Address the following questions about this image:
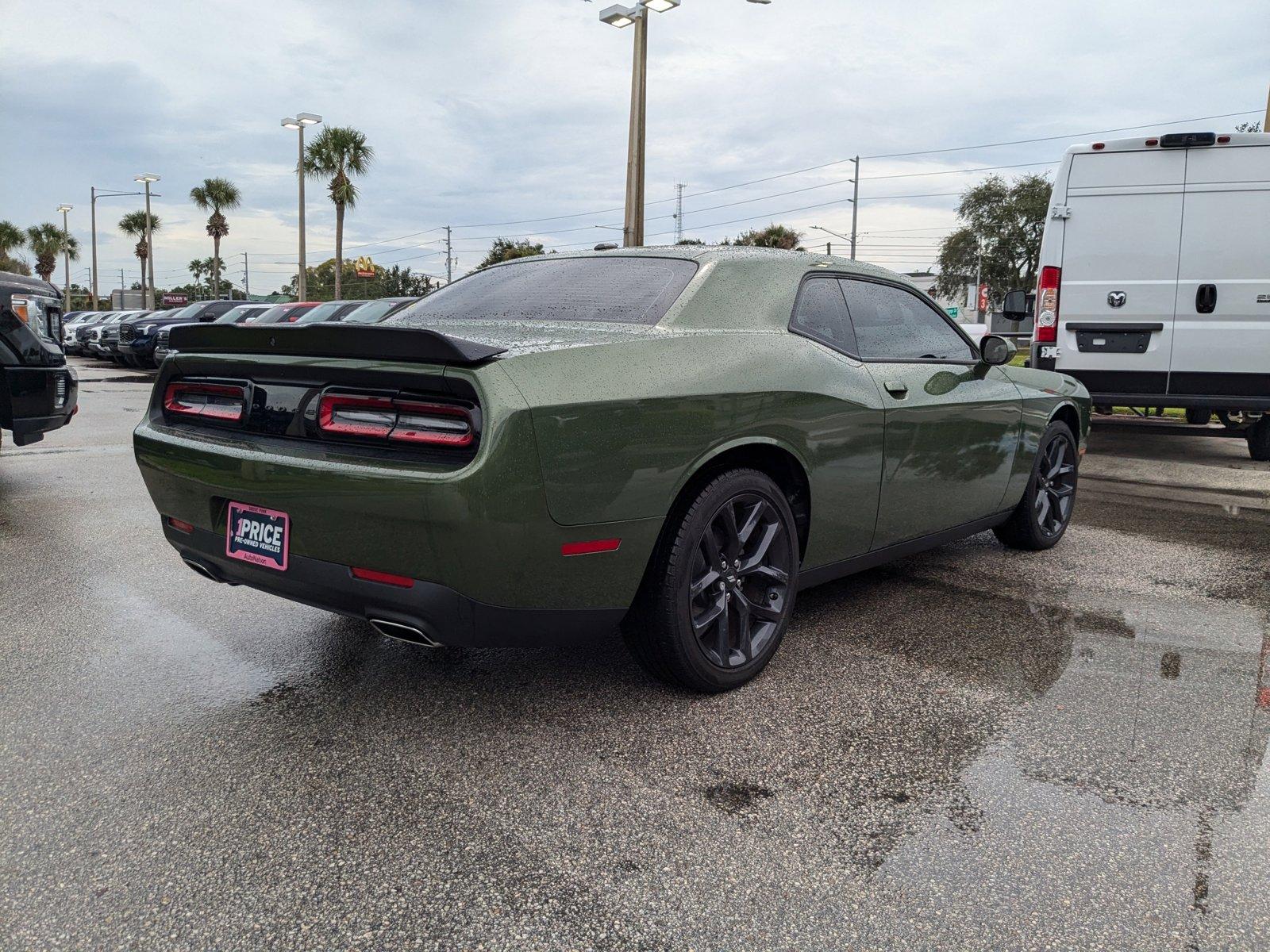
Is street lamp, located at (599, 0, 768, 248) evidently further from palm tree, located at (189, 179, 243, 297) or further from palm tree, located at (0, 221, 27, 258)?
palm tree, located at (0, 221, 27, 258)

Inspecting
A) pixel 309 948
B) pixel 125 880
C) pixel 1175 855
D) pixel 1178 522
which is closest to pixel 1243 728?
pixel 1175 855

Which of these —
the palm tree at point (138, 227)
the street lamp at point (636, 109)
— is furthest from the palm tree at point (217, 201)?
the street lamp at point (636, 109)

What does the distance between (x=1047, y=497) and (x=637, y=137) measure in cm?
1079

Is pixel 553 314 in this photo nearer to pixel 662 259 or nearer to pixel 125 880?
pixel 662 259

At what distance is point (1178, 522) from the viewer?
5988mm

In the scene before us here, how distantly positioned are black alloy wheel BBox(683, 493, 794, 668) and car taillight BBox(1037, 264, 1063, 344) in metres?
5.82

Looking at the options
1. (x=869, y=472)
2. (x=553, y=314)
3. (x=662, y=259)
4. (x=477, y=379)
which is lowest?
(x=869, y=472)

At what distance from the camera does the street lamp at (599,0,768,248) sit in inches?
554

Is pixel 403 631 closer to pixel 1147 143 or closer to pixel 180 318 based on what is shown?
pixel 1147 143

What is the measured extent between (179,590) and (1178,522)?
557 centimetres

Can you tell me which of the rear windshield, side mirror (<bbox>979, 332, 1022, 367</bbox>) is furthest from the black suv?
side mirror (<bbox>979, 332, 1022, 367</bbox>)

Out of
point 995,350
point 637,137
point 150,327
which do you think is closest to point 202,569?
point 995,350

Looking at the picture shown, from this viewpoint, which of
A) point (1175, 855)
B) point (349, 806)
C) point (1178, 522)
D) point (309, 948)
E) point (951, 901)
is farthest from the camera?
point (1178, 522)

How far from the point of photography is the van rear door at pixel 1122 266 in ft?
25.3
